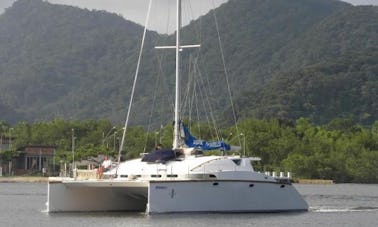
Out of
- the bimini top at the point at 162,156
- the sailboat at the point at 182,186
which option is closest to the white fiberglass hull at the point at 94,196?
the sailboat at the point at 182,186

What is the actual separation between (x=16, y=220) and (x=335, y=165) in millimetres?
82645

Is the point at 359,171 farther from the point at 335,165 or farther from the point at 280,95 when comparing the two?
the point at 280,95

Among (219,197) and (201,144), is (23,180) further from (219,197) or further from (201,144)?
(219,197)

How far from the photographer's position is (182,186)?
38750mm

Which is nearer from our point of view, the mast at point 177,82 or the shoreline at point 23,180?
the mast at point 177,82

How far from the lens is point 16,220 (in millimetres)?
40719

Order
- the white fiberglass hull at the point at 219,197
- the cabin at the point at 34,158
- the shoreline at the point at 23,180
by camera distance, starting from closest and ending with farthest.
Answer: the white fiberglass hull at the point at 219,197 → the shoreline at the point at 23,180 → the cabin at the point at 34,158

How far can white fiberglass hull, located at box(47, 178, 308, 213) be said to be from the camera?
38781mm

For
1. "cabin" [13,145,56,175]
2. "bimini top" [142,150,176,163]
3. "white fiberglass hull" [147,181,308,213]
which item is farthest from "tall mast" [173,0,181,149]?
"cabin" [13,145,56,175]

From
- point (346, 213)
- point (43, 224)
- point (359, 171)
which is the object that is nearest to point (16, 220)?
point (43, 224)

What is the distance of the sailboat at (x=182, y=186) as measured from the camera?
38.9 metres

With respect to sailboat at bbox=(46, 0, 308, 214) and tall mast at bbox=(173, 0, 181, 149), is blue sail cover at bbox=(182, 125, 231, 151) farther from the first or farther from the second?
tall mast at bbox=(173, 0, 181, 149)

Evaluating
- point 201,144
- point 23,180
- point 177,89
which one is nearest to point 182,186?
point 201,144

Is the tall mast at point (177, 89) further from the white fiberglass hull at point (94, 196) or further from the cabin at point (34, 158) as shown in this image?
the cabin at point (34, 158)
